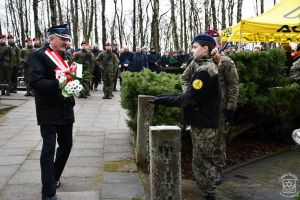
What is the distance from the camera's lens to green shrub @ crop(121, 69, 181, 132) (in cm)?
658

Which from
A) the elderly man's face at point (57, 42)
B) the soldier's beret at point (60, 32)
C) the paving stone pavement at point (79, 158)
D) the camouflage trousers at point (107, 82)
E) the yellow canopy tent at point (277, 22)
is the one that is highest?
the yellow canopy tent at point (277, 22)

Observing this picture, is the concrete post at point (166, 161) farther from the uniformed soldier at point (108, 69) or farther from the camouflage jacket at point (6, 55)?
the camouflage jacket at point (6, 55)

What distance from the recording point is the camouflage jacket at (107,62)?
16.3 m

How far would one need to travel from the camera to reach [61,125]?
16.2 feet

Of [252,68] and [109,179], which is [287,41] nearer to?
[252,68]

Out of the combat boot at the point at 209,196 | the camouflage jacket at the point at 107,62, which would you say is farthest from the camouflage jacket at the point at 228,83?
the camouflage jacket at the point at 107,62

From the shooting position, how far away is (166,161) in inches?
160

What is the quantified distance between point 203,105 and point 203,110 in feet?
0.18

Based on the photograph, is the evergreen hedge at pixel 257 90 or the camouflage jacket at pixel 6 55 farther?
the camouflage jacket at pixel 6 55

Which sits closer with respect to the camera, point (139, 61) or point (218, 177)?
point (218, 177)

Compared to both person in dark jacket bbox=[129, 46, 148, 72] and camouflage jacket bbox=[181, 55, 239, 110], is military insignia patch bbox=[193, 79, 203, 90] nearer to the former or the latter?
camouflage jacket bbox=[181, 55, 239, 110]

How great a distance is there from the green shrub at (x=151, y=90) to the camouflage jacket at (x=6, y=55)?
904cm

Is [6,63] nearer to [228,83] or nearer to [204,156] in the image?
[228,83]

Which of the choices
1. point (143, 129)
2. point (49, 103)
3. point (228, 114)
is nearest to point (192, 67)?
point (228, 114)
